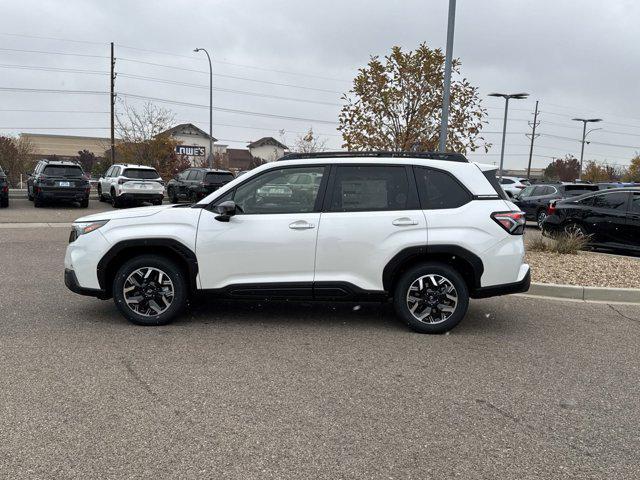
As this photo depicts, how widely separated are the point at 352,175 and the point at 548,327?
2.73 metres

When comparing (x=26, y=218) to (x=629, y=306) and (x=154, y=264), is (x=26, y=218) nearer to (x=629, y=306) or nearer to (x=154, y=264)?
(x=154, y=264)

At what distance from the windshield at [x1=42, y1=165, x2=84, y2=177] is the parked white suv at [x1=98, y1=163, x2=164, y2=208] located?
1.52 m

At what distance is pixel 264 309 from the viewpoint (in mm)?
6438

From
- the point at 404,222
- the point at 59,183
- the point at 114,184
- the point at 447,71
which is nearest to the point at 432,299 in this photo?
the point at 404,222

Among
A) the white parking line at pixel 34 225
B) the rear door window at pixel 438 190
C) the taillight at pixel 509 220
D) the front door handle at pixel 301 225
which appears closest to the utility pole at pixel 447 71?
the rear door window at pixel 438 190

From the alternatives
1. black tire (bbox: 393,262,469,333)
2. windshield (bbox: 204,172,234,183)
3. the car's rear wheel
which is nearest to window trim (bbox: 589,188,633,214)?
the car's rear wheel

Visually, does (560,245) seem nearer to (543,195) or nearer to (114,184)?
(543,195)

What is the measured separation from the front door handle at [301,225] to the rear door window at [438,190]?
1161 mm

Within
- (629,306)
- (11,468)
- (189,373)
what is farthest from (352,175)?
(629,306)

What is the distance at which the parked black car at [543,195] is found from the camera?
703 inches

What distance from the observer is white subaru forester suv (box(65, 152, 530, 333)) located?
5438 millimetres

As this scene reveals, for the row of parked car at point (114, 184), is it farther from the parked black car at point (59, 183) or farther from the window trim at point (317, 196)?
the window trim at point (317, 196)

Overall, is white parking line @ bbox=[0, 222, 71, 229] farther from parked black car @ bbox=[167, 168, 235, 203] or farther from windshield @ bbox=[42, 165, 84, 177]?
parked black car @ bbox=[167, 168, 235, 203]

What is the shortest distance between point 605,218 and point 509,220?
7.17m
